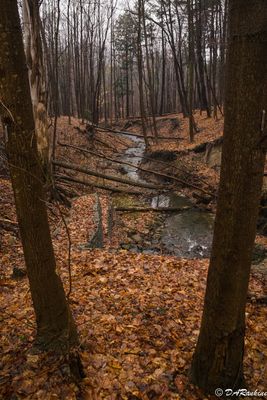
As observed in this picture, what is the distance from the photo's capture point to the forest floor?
2.98 metres

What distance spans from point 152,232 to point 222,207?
311 inches

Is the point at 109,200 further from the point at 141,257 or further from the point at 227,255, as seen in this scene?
the point at 227,255

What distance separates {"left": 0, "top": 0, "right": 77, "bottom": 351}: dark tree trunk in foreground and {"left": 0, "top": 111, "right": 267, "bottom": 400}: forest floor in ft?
1.26

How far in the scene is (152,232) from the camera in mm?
10281

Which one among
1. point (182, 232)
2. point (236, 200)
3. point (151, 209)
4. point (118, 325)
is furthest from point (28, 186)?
point (151, 209)

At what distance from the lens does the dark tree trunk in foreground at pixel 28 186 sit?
2.20 metres

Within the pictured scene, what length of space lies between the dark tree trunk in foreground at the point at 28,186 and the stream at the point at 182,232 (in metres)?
5.81

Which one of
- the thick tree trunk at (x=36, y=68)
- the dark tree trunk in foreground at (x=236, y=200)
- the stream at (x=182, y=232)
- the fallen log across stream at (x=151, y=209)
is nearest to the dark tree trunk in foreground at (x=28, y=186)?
the dark tree trunk in foreground at (x=236, y=200)

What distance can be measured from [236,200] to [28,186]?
1.74 meters

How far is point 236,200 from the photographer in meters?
2.35

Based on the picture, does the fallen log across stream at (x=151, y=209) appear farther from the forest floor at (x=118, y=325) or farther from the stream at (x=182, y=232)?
the forest floor at (x=118, y=325)

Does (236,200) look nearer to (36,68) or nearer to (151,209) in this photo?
(36,68)

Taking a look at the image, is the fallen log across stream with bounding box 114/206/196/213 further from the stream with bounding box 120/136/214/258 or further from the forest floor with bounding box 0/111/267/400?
the forest floor with bounding box 0/111/267/400

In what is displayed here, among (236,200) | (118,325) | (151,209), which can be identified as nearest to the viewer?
(236,200)
